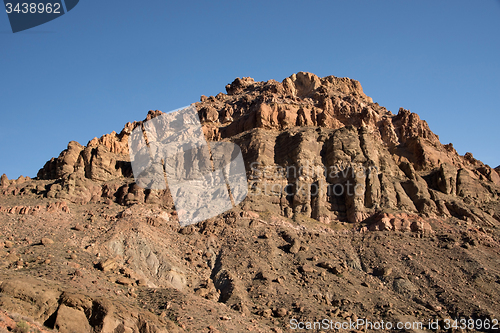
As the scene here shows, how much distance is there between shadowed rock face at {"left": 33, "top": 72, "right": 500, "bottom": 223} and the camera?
180ft

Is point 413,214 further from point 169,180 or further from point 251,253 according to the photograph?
point 169,180

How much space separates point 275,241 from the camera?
153 ft

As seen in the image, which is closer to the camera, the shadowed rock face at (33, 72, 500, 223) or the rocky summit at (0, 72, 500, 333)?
the rocky summit at (0, 72, 500, 333)

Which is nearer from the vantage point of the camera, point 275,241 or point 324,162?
point 275,241

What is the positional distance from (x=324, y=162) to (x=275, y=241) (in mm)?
19485

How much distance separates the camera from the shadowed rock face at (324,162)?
180 ft

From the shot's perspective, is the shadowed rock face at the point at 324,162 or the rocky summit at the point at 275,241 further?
the shadowed rock face at the point at 324,162

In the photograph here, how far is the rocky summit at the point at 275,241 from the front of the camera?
31078mm

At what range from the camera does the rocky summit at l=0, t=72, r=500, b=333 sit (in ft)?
102

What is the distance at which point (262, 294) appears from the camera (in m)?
36.8

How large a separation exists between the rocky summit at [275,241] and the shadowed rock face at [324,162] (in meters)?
0.26

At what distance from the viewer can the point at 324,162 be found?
62.2m

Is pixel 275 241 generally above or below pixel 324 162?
below

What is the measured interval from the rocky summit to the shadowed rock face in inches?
10.2
